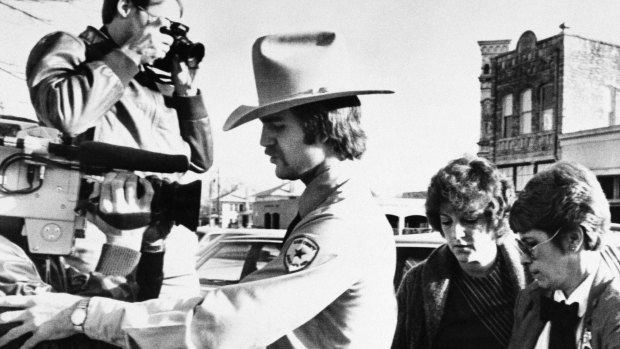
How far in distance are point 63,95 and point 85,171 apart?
0.30 metres

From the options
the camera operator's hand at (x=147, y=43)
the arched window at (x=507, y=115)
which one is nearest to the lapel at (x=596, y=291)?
the camera operator's hand at (x=147, y=43)

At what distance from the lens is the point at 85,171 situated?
4.88ft

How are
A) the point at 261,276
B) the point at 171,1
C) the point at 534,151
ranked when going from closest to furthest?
the point at 261,276, the point at 171,1, the point at 534,151

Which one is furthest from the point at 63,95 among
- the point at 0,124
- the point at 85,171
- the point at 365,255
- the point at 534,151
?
the point at 534,151

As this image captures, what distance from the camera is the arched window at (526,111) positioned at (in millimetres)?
23641

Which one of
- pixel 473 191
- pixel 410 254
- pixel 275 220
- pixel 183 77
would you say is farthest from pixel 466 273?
pixel 275 220

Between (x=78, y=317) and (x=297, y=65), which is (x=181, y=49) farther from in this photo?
(x=78, y=317)

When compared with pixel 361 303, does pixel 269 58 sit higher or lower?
higher

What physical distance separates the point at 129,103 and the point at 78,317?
83 cm

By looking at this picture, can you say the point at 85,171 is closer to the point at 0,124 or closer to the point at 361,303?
the point at 0,124

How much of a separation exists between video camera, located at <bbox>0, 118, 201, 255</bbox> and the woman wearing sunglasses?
1.21 metres

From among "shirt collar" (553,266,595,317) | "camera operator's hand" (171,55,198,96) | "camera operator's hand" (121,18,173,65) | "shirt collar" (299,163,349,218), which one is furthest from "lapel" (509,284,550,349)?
"camera operator's hand" (121,18,173,65)

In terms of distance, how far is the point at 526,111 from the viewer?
2398cm

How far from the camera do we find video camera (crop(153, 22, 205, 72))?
6.31 ft
